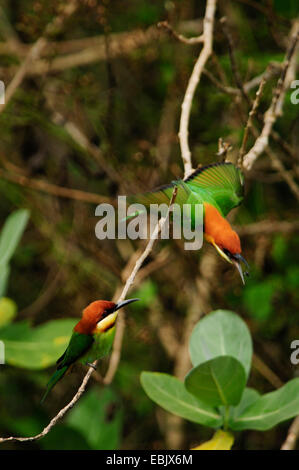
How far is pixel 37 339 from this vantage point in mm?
2061

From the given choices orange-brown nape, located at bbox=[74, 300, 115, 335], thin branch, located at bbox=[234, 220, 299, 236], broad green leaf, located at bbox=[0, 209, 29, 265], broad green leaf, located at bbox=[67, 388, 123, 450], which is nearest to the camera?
orange-brown nape, located at bbox=[74, 300, 115, 335]

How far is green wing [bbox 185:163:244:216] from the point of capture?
136 centimetres

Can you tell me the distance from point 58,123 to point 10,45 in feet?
2.45

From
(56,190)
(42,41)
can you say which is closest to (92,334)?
(56,190)

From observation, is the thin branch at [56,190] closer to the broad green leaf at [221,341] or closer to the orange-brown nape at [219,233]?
the broad green leaf at [221,341]

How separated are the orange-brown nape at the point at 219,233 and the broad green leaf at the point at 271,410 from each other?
1.64 feet

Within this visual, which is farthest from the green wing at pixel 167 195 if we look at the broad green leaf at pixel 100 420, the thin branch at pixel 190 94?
the broad green leaf at pixel 100 420

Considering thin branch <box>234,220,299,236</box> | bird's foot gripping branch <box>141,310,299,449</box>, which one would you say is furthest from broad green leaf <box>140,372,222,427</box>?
thin branch <box>234,220,299,236</box>

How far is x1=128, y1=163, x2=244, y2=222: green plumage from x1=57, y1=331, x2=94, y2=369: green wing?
32 cm

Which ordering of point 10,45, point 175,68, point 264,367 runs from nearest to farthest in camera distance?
point 264,367 < point 175,68 < point 10,45

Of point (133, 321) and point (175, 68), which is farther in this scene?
point (175, 68)

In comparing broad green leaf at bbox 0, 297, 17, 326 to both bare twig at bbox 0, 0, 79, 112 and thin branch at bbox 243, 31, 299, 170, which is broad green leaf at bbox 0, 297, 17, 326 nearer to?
bare twig at bbox 0, 0, 79, 112

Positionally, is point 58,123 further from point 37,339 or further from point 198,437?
point 198,437

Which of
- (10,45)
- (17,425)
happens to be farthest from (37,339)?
(10,45)
